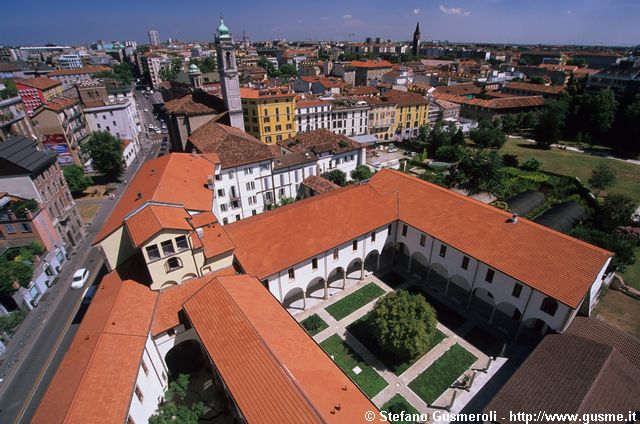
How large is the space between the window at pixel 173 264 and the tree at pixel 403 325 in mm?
18974

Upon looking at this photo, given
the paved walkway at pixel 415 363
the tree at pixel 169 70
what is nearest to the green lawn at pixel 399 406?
the paved walkway at pixel 415 363

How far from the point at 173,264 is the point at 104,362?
31.9 ft

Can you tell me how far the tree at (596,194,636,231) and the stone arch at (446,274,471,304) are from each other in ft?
92.0

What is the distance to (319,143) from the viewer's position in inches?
2499

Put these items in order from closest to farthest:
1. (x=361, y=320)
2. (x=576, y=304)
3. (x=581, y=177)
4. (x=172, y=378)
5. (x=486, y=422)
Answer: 1. (x=486, y=422)
2. (x=576, y=304)
3. (x=172, y=378)
4. (x=361, y=320)
5. (x=581, y=177)

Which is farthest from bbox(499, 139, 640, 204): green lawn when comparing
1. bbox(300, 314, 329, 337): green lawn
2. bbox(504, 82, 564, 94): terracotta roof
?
bbox(300, 314, 329, 337): green lawn

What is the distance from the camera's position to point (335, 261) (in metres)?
37.8

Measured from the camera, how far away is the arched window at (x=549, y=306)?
29.4 m

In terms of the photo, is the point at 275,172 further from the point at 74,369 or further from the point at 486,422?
the point at 486,422

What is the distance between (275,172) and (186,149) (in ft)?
66.6

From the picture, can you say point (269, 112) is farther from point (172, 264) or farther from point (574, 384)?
point (574, 384)

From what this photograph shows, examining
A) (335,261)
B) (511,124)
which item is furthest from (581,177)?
(335,261)

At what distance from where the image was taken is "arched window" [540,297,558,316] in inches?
1156

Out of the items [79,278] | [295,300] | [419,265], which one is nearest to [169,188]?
[295,300]
